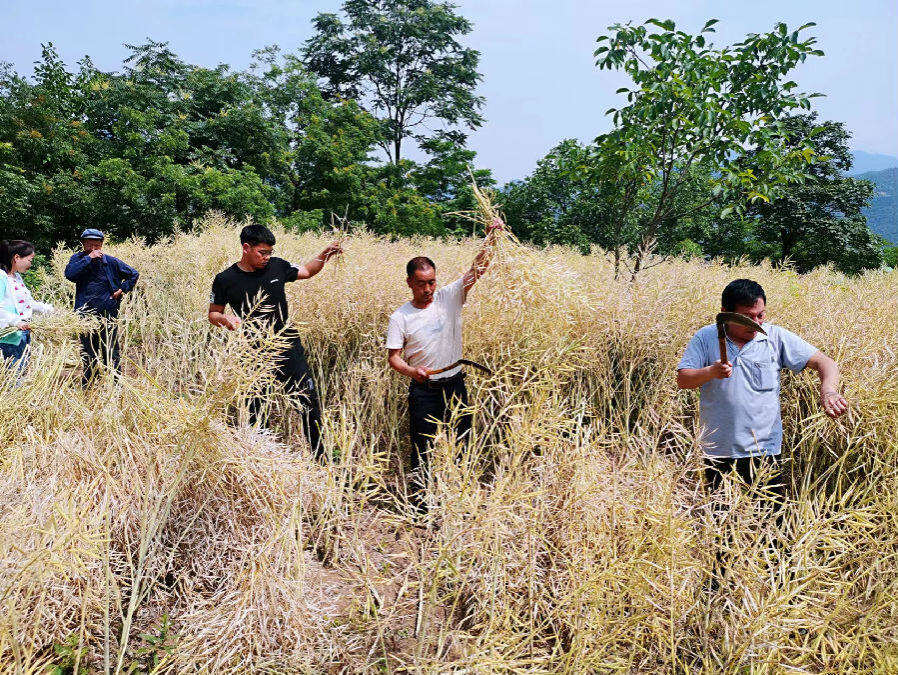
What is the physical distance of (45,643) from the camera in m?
1.77

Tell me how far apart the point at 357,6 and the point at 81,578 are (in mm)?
25996

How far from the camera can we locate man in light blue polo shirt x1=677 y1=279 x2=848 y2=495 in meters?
2.35

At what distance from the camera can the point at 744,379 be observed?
7.82 feet

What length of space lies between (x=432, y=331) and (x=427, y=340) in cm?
6

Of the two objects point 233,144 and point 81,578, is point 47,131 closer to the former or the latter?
point 233,144

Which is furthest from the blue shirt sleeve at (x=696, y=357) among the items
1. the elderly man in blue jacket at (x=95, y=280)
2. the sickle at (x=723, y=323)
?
the elderly man in blue jacket at (x=95, y=280)

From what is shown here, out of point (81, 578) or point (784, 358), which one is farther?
point (784, 358)

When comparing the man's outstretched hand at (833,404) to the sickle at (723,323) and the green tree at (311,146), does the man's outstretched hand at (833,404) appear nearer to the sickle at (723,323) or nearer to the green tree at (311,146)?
the sickle at (723,323)

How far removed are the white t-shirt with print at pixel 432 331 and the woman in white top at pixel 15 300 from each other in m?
2.62

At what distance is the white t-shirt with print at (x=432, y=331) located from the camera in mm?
2867

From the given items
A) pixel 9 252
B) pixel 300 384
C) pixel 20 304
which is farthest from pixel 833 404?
pixel 9 252

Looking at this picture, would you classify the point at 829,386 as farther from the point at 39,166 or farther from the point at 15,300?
the point at 39,166

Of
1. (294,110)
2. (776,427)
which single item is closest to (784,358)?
(776,427)

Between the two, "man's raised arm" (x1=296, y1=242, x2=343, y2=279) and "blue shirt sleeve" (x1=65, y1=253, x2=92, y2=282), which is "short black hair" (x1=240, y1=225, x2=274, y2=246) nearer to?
"man's raised arm" (x1=296, y1=242, x2=343, y2=279)
